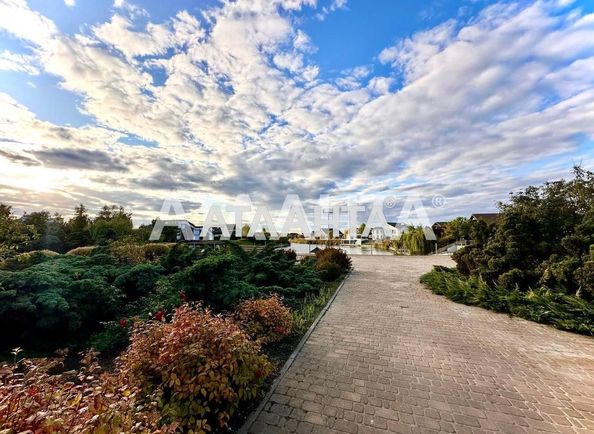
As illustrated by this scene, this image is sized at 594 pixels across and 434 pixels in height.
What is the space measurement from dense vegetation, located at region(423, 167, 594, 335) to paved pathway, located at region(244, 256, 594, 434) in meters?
0.62

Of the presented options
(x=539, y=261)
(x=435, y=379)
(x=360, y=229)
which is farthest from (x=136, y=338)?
(x=360, y=229)

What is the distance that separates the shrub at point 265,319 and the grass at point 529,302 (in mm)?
5744

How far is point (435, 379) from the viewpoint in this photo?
11.5ft

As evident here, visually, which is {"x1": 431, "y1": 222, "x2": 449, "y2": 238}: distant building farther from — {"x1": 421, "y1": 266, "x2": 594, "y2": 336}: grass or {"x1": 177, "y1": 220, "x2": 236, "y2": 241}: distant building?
{"x1": 177, "y1": 220, "x2": 236, "y2": 241}: distant building

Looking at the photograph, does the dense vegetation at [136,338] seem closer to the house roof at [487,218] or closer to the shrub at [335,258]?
the shrub at [335,258]

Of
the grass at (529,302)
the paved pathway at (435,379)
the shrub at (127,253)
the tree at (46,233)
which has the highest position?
the tree at (46,233)

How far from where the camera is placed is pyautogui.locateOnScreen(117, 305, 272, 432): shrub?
229 cm

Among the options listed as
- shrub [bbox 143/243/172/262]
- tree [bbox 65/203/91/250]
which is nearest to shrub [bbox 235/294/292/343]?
shrub [bbox 143/243/172/262]

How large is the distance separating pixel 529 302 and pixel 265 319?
6.52m

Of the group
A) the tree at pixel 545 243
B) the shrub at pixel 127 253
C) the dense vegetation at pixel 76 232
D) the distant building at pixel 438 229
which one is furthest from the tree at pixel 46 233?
the distant building at pixel 438 229

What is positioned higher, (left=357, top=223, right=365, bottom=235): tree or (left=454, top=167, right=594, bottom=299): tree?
(left=357, top=223, right=365, bottom=235): tree

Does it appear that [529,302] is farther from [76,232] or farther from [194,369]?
[76,232]

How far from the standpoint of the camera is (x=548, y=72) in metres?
6.62

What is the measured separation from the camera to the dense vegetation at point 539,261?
555 centimetres
